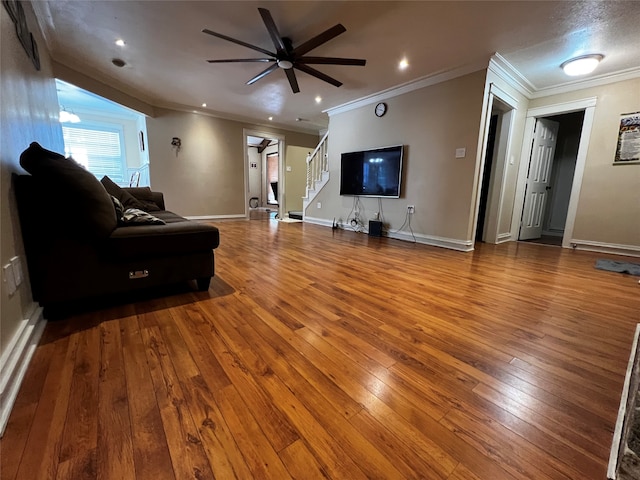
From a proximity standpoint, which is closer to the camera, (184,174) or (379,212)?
(379,212)

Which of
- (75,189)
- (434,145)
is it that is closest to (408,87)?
(434,145)

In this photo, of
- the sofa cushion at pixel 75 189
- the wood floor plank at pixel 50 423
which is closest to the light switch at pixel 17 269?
the sofa cushion at pixel 75 189

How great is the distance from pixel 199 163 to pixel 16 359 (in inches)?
221

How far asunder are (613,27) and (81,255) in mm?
4958

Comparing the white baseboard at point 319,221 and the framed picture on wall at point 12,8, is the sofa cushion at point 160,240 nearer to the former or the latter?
the framed picture on wall at point 12,8

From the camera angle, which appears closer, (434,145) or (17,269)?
(17,269)

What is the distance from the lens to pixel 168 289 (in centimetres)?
213

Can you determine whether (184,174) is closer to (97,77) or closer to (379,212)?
(97,77)

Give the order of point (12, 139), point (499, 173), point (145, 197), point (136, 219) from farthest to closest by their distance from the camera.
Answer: point (499, 173)
point (145, 197)
point (136, 219)
point (12, 139)

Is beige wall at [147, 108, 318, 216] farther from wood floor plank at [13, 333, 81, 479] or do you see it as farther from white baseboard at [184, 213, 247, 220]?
wood floor plank at [13, 333, 81, 479]

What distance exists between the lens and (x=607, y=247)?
12.4ft

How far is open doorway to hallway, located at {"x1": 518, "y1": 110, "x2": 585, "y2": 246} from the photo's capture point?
459 cm

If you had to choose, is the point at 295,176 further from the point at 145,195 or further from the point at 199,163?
the point at 145,195

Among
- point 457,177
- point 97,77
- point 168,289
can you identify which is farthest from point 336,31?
point 97,77
